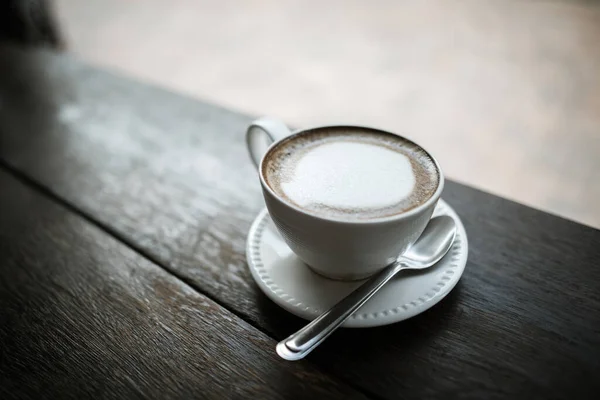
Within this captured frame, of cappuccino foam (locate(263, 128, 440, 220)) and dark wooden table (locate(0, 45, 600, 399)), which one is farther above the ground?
cappuccino foam (locate(263, 128, 440, 220))

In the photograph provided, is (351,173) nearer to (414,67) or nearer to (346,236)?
(346,236)

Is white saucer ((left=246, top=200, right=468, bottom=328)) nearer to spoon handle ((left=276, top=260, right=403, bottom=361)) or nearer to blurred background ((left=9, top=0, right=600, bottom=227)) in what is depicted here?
spoon handle ((left=276, top=260, right=403, bottom=361))

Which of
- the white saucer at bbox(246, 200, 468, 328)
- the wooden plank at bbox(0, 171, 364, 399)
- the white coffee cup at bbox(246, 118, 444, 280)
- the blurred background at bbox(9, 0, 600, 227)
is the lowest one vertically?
the blurred background at bbox(9, 0, 600, 227)

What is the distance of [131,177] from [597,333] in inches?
19.5

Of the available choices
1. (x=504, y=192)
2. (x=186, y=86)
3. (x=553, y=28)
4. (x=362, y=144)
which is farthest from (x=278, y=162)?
(x=553, y=28)

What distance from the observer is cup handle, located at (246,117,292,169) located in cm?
49

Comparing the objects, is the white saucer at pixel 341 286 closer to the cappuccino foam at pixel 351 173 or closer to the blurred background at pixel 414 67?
the cappuccino foam at pixel 351 173

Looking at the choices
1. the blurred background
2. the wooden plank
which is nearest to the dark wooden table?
the wooden plank

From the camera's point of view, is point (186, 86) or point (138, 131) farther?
point (186, 86)

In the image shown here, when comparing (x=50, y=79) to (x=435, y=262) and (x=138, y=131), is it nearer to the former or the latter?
(x=138, y=131)

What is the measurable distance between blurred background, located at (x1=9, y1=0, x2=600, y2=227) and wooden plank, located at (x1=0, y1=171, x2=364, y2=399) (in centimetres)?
112

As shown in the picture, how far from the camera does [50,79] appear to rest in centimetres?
85

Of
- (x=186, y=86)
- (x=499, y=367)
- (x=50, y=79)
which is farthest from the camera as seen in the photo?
(x=186, y=86)

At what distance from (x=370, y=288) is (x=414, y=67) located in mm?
1776
